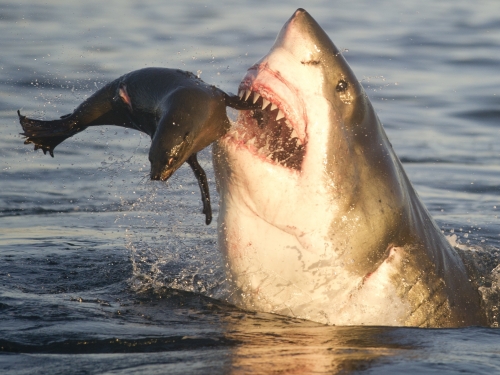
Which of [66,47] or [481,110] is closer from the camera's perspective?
[481,110]

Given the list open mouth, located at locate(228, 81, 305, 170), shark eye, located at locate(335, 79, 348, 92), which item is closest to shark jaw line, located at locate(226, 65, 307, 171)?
open mouth, located at locate(228, 81, 305, 170)

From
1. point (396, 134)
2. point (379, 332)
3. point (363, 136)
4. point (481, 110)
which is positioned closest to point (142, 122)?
point (363, 136)

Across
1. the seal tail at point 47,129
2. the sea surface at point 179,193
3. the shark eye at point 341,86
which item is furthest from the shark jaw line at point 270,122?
the seal tail at point 47,129

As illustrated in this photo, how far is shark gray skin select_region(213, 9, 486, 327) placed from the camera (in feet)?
12.5

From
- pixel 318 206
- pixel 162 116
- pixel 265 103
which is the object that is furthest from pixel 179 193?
pixel 162 116

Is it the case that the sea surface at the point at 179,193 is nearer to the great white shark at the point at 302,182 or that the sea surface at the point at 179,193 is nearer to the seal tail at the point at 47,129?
the great white shark at the point at 302,182

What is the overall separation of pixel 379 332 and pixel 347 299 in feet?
0.61

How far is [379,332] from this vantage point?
13.2ft

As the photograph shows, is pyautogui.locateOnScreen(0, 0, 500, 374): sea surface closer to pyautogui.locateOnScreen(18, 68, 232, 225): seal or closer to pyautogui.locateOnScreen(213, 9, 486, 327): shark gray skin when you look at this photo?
pyautogui.locateOnScreen(213, 9, 486, 327): shark gray skin

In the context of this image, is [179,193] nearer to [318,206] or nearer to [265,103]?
[318,206]

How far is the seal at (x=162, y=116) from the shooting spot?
→ 136 inches

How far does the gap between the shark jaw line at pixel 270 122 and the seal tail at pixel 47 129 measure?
0.73 m

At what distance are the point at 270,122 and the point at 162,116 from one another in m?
0.48

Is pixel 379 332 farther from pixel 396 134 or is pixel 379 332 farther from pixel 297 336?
pixel 396 134
